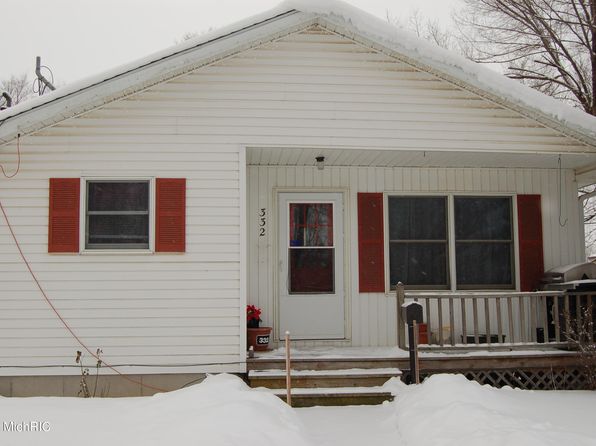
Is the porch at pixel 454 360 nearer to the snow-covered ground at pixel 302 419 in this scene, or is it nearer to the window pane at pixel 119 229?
the snow-covered ground at pixel 302 419

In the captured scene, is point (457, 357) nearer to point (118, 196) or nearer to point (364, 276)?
point (364, 276)

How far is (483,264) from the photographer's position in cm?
1045

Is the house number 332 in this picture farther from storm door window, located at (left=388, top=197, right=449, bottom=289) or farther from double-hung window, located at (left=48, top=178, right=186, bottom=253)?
storm door window, located at (left=388, top=197, right=449, bottom=289)

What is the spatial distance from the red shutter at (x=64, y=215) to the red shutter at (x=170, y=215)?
1.07m

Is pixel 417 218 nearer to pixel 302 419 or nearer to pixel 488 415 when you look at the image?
pixel 302 419

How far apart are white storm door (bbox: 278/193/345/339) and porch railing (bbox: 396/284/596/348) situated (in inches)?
50.5

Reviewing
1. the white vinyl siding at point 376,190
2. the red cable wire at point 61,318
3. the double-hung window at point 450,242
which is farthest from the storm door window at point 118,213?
the double-hung window at point 450,242

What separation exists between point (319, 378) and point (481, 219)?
13.6 ft

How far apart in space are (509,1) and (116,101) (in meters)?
15.6

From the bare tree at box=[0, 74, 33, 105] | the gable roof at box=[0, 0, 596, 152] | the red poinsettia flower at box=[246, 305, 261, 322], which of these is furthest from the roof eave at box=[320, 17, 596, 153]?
the bare tree at box=[0, 74, 33, 105]

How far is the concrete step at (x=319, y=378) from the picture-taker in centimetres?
812

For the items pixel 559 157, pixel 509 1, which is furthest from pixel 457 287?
pixel 509 1

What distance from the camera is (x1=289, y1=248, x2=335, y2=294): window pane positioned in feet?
32.9

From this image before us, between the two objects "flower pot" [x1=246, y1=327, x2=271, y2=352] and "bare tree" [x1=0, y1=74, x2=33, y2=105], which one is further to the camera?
"bare tree" [x1=0, y1=74, x2=33, y2=105]
